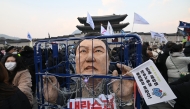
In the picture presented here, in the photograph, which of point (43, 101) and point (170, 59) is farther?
point (170, 59)

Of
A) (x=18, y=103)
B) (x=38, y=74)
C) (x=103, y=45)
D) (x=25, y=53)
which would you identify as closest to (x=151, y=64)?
(x=103, y=45)

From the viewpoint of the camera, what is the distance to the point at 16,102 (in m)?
1.73

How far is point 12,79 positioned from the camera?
111 inches

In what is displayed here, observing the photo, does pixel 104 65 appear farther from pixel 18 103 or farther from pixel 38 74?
pixel 18 103

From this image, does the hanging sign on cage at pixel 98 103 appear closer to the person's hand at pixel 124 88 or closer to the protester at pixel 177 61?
the person's hand at pixel 124 88

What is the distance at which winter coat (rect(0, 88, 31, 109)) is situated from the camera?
164 centimetres

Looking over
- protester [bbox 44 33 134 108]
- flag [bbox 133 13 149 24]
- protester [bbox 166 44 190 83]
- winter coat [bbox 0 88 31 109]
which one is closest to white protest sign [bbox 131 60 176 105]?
protester [bbox 44 33 134 108]

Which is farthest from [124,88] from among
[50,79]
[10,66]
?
[10,66]

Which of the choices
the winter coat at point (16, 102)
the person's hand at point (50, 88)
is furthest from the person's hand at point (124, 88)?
the winter coat at point (16, 102)

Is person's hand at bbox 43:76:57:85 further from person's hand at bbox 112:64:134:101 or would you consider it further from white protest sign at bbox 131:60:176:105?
white protest sign at bbox 131:60:176:105

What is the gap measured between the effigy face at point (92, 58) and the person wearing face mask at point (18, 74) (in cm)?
130

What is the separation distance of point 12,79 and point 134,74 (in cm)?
239

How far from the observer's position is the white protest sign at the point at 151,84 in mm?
1226

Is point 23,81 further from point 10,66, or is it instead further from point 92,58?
point 92,58
